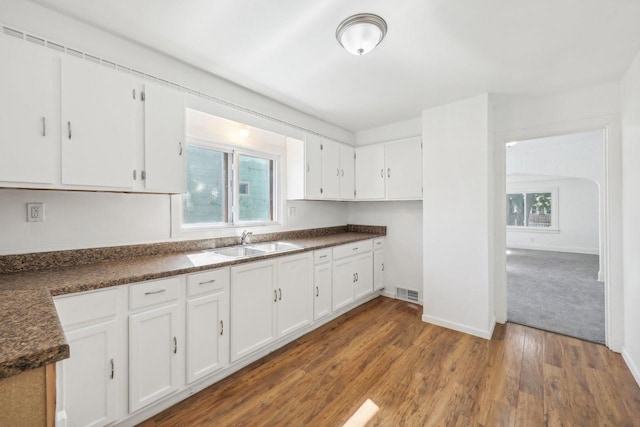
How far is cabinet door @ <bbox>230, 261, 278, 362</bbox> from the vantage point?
2.11 m

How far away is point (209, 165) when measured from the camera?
2.80 metres

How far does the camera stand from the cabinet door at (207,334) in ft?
6.08

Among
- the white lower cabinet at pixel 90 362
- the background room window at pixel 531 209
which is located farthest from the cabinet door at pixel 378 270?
the background room window at pixel 531 209

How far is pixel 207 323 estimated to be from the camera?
194 centimetres

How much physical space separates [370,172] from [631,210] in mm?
2457

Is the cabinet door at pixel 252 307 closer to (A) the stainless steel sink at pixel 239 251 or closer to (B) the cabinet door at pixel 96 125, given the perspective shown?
(A) the stainless steel sink at pixel 239 251

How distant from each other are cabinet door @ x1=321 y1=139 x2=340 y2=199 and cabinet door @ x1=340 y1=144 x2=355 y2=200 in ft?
0.28

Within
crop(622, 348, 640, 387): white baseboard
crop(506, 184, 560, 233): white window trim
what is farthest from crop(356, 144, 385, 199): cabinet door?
crop(506, 184, 560, 233): white window trim

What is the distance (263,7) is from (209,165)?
161 centimetres

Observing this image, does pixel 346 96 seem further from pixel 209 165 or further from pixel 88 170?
pixel 88 170

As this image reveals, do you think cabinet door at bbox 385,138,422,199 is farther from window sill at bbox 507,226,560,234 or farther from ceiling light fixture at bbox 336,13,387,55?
window sill at bbox 507,226,560,234

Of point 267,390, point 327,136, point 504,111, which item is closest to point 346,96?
point 327,136

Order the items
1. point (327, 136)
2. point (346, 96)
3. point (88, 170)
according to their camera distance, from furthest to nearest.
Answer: point (327, 136), point (346, 96), point (88, 170)

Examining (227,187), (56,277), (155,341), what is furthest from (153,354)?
(227,187)
